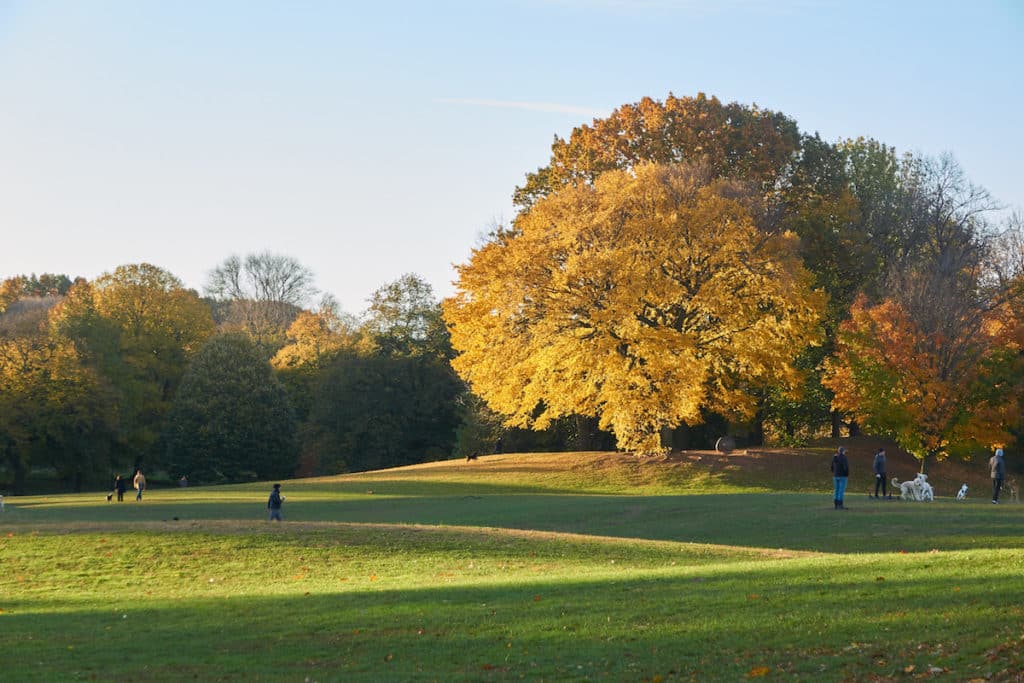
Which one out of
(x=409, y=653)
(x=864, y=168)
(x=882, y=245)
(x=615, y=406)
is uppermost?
(x=864, y=168)

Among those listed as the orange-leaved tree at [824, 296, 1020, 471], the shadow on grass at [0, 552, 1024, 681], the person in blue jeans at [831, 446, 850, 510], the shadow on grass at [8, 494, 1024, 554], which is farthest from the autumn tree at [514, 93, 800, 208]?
the shadow on grass at [0, 552, 1024, 681]

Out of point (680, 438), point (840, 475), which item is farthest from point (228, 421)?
point (840, 475)

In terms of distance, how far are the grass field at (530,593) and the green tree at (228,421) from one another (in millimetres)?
45966

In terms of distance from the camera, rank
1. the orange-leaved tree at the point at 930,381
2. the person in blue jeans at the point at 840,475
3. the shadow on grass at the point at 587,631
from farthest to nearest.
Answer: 1. the orange-leaved tree at the point at 930,381
2. the person in blue jeans at the point at 840,475
3. the shadow on grass at the point at 587,631

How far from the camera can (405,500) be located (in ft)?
151

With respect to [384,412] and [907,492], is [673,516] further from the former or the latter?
[384,412]

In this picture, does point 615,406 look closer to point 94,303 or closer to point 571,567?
point 571,567

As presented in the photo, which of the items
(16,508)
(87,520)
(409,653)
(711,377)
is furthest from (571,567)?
(711,377)

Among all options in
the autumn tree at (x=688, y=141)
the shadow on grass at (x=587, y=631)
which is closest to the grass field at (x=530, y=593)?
the shadow on grass at (x=587, y=631)

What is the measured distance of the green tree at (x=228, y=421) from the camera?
85500 millimetres

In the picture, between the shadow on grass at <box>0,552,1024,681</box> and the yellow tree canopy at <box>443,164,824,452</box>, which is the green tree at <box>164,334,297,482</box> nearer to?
the yellow tree canopy at <box>443,164,824,452</box>

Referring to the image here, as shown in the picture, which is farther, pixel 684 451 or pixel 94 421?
pixel 94 421

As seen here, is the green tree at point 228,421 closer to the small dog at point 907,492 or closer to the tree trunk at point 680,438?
the tree trunk at point 680,438

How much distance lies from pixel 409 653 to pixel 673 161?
2001 inches
